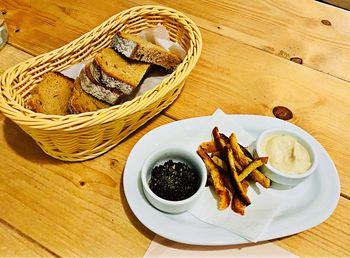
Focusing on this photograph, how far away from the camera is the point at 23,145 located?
3.14 feet

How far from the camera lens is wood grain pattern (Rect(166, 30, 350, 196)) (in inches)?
41.4

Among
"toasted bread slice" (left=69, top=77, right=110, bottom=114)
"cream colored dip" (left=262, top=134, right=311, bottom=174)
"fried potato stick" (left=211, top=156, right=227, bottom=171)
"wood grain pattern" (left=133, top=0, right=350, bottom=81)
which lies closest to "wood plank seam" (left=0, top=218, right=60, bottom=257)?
"toasted bread slice" (left=69, top=77, right=110, bottom=114)

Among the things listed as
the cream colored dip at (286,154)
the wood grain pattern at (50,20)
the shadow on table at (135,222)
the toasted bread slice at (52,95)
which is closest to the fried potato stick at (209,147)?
the cream colored dip at (286,154)

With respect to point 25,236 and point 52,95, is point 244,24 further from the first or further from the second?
point 25,236

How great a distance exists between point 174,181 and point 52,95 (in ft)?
1.26

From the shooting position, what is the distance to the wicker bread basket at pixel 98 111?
2.60 feet

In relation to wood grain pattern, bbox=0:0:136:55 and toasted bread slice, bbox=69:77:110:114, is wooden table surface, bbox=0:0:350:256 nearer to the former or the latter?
wood grain pattern, bbox=0:0:136:55

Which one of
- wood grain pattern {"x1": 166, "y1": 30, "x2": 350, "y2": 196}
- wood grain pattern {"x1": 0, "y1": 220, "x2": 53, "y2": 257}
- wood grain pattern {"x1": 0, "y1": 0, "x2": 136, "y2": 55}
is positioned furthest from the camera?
wood grain pattern {"x1": 0, "y1": 0, "x2": 136, "y2": 55}

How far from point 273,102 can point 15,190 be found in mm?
709

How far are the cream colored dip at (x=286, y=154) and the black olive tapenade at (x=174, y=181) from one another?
182 millimetres

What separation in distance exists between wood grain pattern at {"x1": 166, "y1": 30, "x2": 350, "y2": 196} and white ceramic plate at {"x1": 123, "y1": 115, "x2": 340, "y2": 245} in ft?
0.26

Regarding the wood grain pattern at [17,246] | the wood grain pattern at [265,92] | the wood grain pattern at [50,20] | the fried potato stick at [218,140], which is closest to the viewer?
the wood grain pattern at [17,246]

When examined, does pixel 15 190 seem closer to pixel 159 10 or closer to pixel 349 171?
pixel 159 10

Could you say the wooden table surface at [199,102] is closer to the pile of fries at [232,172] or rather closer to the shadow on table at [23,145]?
the shadow on table at [23,145]
